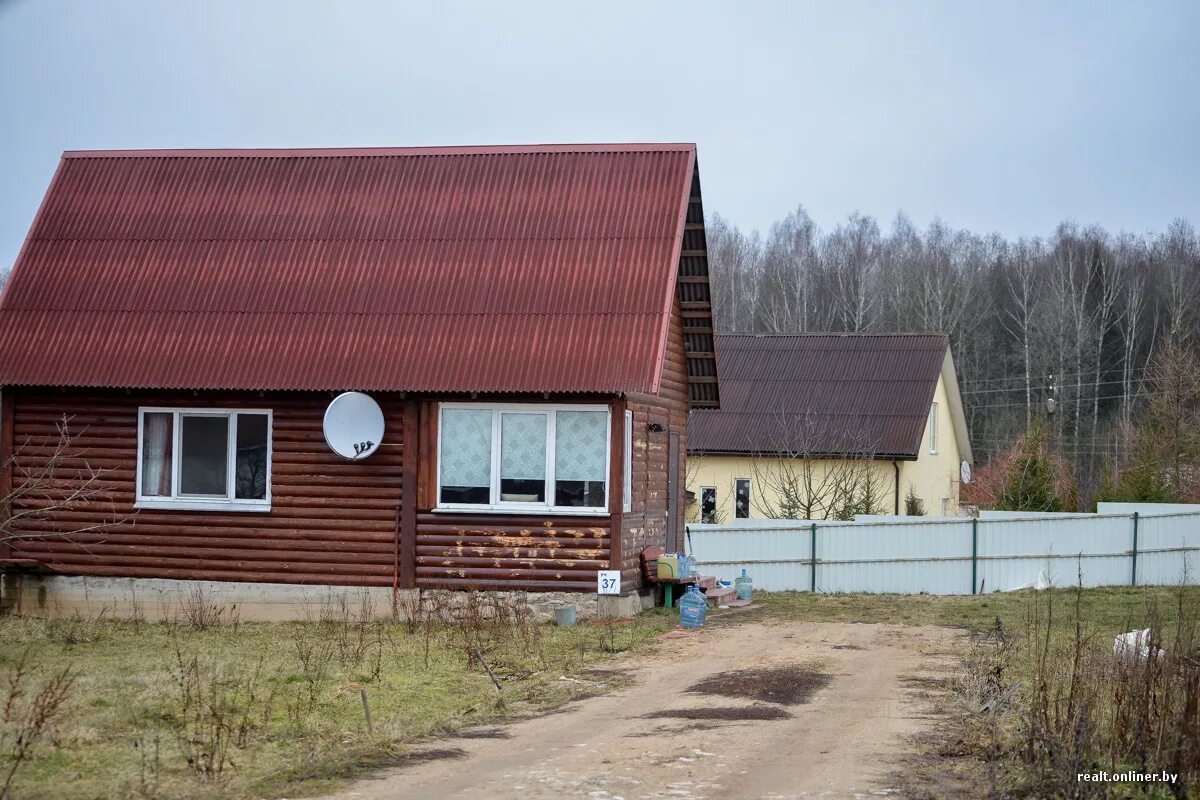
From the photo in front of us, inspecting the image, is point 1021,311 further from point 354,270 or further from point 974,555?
point 354,270

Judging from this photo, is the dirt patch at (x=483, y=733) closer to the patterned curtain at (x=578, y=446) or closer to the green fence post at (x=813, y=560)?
the patterned curtain at (x=578, y=446)

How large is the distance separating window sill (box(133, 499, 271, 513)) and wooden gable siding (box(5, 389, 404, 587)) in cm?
7

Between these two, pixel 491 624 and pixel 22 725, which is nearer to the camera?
pixel 22 725

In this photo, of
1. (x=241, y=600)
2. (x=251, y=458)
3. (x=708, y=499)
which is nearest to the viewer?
(x=241, y=600)

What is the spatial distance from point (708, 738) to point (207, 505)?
10.3m

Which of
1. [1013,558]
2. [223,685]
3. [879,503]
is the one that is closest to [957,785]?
[223,685]

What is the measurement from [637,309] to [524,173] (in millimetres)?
3434

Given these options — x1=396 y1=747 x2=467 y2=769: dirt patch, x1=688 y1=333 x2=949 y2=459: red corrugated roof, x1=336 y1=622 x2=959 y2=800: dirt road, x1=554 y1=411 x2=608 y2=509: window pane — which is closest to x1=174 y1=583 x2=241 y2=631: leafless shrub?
x1=554 y1=411 x2=608 y2=509: window pane

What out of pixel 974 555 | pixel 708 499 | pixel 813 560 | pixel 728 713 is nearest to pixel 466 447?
pixel 728 713

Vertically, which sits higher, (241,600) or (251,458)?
(251,458)

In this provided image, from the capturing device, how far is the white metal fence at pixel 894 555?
25531mm

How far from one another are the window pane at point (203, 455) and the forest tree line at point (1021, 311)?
42.3 metres

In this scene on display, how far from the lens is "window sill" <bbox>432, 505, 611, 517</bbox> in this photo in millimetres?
17906

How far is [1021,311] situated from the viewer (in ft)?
219
